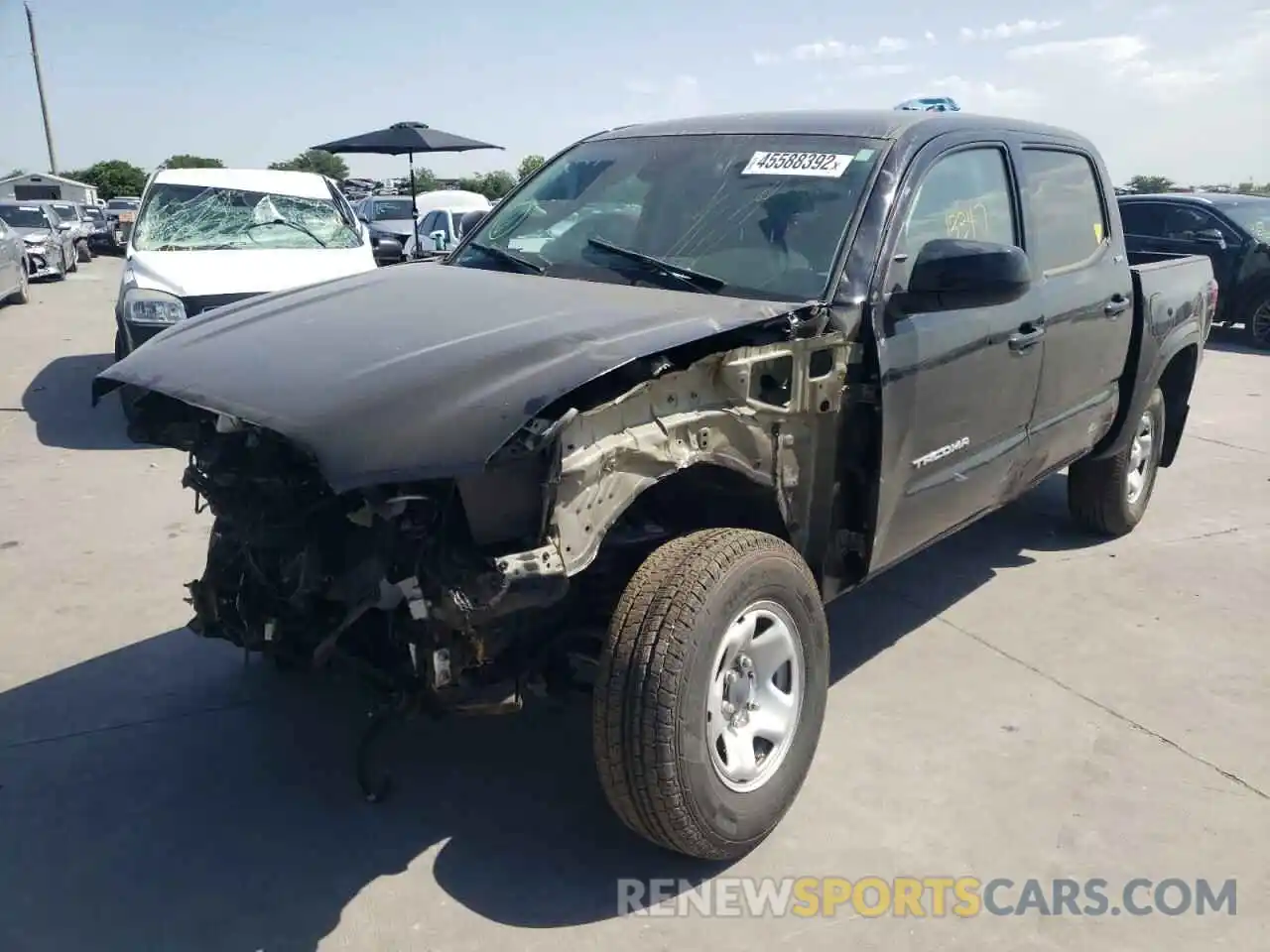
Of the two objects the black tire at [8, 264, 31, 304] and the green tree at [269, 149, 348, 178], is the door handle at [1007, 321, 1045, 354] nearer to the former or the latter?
the black tire at [8, 264, 31, 304]

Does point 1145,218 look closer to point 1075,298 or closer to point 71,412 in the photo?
point 1075,298

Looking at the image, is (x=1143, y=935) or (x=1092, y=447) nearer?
(x=1143, y=935)

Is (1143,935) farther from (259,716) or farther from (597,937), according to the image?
(259,716)

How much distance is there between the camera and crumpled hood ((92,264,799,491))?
89.7 inches

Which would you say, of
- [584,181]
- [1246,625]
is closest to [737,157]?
[584,181]

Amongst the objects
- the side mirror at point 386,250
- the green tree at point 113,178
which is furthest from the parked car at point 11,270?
the green tree at point 113,178

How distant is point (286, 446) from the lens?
9.07 feet

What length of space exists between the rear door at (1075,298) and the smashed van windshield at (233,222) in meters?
5.84

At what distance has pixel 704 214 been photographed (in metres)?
3.55

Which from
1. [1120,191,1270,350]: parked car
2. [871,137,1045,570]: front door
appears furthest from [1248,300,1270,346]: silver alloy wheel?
[871,137,1045,570]: front door

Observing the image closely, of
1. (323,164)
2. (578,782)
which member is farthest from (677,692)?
(323,164)

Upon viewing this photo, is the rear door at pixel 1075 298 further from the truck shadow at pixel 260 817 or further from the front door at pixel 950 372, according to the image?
the truck shadow at pixel 260 817

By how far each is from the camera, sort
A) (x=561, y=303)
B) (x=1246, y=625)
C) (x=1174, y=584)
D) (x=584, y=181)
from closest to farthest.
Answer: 1. (x=561, y=303)
2. (x=584, y=181)
3. (x=1246, y=625)
4. (x=1174, y=584)

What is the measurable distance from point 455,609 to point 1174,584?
12.7ft
